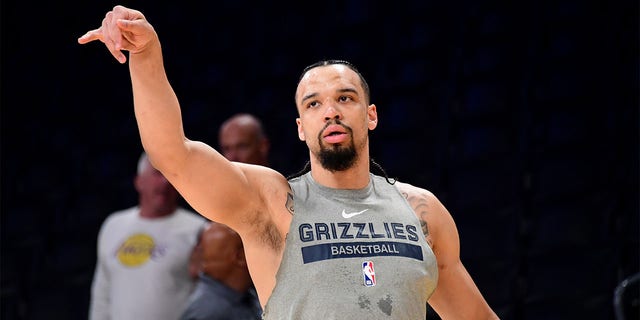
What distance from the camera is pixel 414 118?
13.9ft

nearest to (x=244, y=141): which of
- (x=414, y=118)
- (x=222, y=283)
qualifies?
(x=222, y=283)

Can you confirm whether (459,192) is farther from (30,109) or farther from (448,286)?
(30,109)

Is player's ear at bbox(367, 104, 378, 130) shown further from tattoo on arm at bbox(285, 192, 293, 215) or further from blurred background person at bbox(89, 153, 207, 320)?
blurred background person at bbox(89, 153, 207, 320)

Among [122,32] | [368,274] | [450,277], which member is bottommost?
[450,277]

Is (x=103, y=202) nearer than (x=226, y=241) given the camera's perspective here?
No

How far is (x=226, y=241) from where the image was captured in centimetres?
310

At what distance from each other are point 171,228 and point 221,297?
664 mm

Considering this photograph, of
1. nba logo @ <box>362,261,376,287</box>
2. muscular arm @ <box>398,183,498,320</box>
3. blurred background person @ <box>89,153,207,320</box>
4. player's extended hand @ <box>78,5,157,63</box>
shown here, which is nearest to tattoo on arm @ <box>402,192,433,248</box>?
muscular arm @ <box>398,183,498,320</box>

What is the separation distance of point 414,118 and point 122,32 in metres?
2.70

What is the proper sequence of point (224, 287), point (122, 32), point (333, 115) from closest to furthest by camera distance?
point (122, 32) → point (333, 115) → point (224, 287)

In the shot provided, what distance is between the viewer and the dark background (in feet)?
12.3

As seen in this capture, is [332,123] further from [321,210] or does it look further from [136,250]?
[136,250]

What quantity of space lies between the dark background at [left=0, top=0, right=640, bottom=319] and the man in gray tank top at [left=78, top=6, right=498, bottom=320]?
130 cm

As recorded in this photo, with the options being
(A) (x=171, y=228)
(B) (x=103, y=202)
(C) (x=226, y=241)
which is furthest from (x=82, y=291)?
(C) (x=226, y=241)
